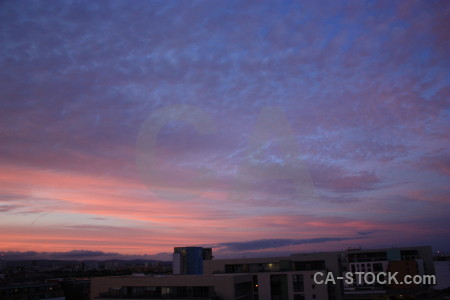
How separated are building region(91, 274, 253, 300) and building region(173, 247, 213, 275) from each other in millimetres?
88320

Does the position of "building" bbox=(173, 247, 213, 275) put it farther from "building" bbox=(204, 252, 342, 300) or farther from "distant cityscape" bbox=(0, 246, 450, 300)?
"building" bbox=(204, 252, 342, 300)

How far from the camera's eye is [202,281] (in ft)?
137

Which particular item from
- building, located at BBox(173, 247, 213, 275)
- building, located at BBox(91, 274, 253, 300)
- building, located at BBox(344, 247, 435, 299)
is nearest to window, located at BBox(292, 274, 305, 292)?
building, located at BBox(91, 274, 253, 300)

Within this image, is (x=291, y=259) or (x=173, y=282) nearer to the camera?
(x=173, y=282)

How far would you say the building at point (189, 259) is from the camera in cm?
13188

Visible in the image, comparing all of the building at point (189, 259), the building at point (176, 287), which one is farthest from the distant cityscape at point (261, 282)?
the building at point (189, 259)

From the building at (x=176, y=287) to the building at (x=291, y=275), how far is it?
1643 centimetres

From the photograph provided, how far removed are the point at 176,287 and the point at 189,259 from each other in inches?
3682

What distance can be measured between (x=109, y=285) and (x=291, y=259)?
32799mm

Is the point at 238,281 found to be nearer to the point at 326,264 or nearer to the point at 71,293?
the point at 326,264

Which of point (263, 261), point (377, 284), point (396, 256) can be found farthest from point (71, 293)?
point (396, 256)

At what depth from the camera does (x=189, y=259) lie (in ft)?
436

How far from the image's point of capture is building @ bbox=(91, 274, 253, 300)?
4081cm

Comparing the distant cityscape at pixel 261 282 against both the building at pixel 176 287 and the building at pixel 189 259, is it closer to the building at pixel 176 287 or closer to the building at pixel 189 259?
the building at pixel 176 287
